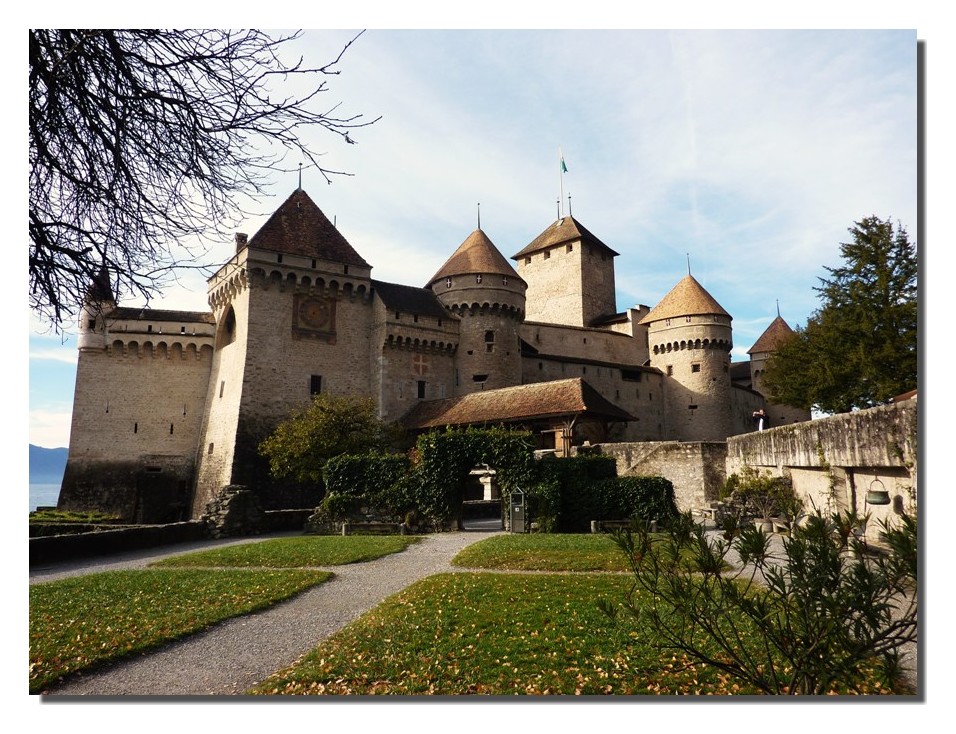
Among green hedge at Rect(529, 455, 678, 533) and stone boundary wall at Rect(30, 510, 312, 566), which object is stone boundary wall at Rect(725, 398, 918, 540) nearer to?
green hedge at Rect(529, 455, 678, 533)

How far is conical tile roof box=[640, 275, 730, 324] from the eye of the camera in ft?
123

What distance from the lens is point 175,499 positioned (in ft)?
87.2

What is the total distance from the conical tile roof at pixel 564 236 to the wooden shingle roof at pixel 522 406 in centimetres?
2051

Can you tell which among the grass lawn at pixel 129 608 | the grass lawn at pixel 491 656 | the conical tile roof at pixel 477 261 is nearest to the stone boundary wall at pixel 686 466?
the grass lawn at pixel 129 608

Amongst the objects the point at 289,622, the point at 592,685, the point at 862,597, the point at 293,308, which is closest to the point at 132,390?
the point at 293,308

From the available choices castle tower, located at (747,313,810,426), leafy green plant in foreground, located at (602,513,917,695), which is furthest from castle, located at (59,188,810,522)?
leafy green plant in foreground, located at (602,513,917,695)

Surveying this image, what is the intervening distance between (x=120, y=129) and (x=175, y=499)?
24.3m

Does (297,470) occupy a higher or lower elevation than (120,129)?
lower

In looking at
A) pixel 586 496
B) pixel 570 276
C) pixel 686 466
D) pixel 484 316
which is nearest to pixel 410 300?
pixel 484 316

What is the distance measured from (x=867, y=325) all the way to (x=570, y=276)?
31.4m

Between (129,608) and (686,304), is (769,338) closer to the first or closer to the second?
(686,304)

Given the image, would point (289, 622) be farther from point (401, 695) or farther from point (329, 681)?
point (401, 695)

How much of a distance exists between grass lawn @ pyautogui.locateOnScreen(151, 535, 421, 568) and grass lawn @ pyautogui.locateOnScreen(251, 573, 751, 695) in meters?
4.30

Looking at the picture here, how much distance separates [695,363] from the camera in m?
36.9
